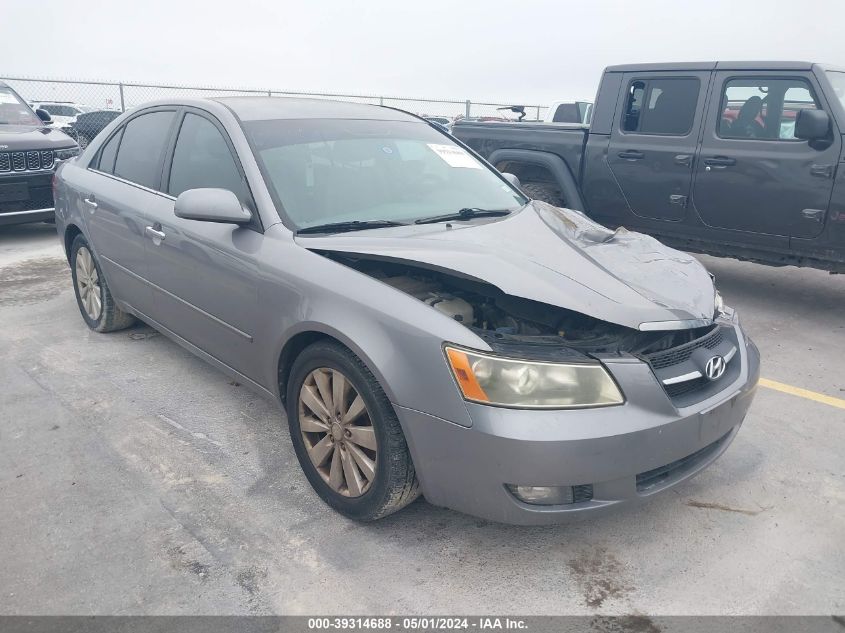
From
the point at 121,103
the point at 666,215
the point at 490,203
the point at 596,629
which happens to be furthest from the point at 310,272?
the point at 121,103

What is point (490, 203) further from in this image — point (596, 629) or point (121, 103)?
point (121, 103)

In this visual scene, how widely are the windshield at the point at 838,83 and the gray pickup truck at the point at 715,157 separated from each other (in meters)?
0.01

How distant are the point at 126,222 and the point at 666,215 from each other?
4.37m

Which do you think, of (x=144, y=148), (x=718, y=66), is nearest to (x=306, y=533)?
(x=144, y=148)

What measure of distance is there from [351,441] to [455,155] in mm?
1952

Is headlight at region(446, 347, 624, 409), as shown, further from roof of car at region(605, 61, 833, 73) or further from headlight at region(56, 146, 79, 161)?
headlight at region(56, 146, 79, 161)

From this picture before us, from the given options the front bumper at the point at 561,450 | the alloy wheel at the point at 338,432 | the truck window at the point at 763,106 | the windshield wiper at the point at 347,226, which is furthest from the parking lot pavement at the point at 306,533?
the truck window at the point at 763,106

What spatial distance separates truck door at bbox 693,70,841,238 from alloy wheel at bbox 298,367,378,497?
4.27m

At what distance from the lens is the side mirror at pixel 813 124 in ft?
16.6

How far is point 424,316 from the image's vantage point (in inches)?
94.3

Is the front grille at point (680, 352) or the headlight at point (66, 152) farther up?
the headlight at point (66, 152)

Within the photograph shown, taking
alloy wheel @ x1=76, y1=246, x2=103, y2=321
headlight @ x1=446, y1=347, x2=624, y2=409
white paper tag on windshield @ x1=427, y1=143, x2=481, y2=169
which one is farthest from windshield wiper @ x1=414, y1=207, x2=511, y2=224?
alloy wheel @ x1=76, y1=246, x2=103, y2=321

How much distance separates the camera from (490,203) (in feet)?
11.9

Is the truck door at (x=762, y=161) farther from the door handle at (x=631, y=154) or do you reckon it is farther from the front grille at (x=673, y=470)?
the front grille at (x=673, y=470)
